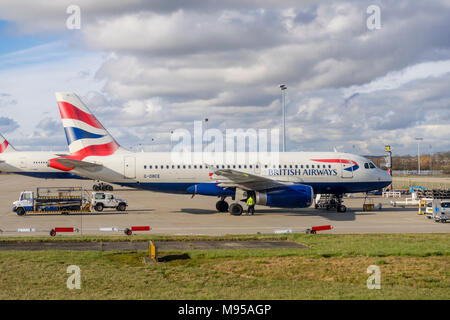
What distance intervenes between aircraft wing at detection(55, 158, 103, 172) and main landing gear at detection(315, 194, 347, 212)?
19514mm

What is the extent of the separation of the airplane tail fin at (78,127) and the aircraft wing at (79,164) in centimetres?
138

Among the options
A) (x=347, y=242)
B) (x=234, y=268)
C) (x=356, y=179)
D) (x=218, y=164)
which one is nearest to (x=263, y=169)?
(x=218, y=164)

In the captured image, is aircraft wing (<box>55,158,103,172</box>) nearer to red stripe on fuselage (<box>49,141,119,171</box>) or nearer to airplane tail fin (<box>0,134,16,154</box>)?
red stripe on fuselage (<box>49,141,119,171</box>)

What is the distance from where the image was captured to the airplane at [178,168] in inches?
1385

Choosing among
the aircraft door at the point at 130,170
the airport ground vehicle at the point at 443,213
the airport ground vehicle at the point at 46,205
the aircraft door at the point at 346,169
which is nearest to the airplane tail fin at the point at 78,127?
the aircraft door at the point at 130,170

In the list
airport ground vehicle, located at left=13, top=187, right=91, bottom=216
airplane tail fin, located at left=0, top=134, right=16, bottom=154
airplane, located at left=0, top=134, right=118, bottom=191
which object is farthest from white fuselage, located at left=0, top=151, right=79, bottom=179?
airport ground vehicle, located at left=13, top=187, right=91, bottom=216

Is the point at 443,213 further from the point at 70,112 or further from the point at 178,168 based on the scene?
the point at 70,112

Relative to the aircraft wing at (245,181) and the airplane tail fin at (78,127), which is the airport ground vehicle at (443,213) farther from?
the airplane tail fin at (78,127)

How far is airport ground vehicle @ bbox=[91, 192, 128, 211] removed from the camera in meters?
36.3

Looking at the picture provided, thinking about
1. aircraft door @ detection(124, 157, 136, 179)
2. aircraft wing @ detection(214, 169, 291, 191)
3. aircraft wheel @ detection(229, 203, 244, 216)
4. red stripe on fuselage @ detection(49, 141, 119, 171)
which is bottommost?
aircraft wheel @ detection(229, 203, 244, 216)

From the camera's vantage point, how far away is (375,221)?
3105 centimetres

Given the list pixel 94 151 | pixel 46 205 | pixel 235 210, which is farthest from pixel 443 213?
pixel 46 205
